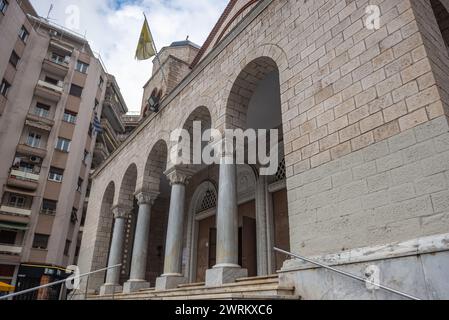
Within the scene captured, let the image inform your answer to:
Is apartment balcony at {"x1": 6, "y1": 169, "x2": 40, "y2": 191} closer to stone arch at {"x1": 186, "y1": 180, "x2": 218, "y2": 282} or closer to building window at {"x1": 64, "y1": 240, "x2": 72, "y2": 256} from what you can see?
building window at {"x1": 64, "y1": 240, "x2": 72, "y2": 256}

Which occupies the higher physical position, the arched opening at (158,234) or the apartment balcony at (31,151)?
the apartment balcony at (31,151)

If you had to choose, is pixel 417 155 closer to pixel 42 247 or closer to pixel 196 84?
pixel 196 84

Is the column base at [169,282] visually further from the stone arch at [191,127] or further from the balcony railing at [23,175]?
the balcony railing at [23,175]

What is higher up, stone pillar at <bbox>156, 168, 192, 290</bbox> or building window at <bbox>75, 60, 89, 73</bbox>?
building window at <bbox>75, 60, 89, 73</bbox>

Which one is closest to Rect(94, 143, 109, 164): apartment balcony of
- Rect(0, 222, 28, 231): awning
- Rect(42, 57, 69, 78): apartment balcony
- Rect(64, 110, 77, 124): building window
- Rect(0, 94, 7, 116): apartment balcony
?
Rect(64, 110, 77, 124): building window

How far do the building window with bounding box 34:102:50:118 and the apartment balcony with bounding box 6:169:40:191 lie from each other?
177 inches

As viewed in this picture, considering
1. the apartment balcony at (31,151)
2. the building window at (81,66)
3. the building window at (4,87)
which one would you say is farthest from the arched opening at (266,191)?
the building window at (81,66)

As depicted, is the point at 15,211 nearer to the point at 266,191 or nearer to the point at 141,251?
the point at 141,251

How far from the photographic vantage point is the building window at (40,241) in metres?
19.4

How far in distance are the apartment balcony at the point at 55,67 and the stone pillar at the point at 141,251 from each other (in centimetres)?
1856

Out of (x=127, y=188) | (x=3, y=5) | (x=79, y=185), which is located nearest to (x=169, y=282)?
(x=127, y=188)

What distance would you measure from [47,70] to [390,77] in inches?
988

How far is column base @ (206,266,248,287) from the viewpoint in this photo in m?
5.46
